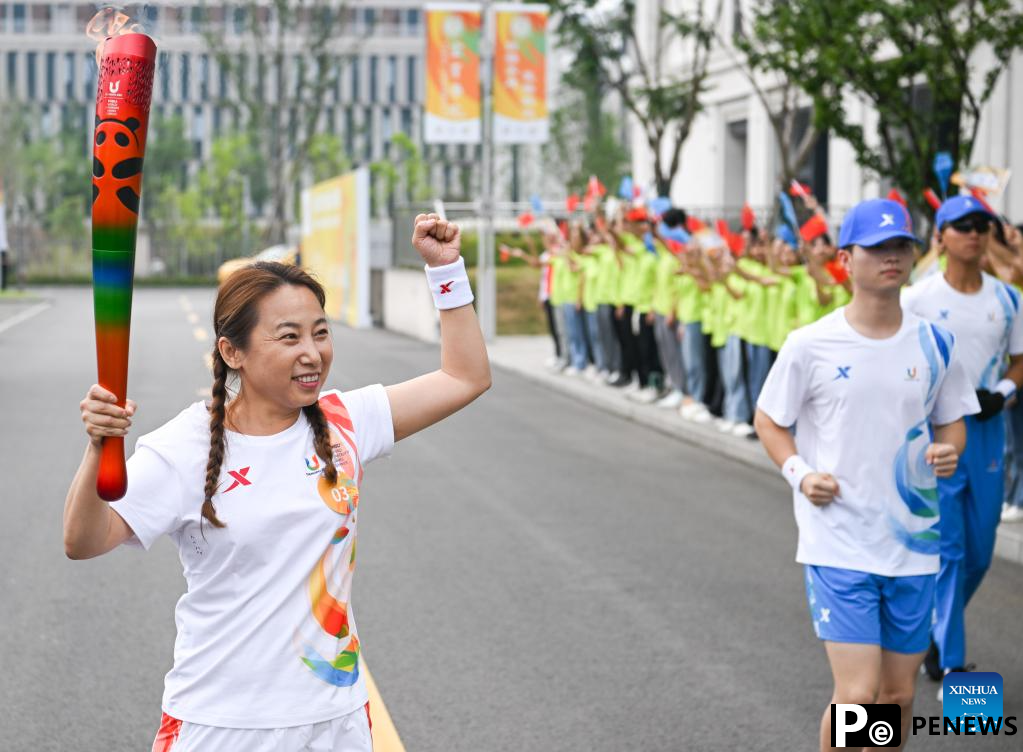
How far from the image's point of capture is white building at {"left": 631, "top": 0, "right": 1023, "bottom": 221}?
88.1 feet

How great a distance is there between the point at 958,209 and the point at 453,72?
19.4m

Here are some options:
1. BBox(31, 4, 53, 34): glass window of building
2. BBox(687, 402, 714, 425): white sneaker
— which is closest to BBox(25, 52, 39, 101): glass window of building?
BBox(31, 4, 53, 34): glass window of building

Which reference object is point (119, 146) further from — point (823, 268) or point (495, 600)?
point (823, 268)

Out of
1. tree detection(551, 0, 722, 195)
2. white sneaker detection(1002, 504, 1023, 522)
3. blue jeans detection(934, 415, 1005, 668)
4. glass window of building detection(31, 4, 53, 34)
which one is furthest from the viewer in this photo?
glass window of building detection(31, 4, 53, 34)

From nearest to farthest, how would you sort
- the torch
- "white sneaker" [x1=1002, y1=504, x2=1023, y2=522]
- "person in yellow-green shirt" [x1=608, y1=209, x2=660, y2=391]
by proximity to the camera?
the torch, "white sneaker" [x1=1002, y1=504, x2=1023, y2=522], "person in yellow-green shirt" [x1=608, y1=209, x2=660, y2=391]

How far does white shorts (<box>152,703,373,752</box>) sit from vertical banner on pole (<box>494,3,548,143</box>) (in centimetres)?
2227

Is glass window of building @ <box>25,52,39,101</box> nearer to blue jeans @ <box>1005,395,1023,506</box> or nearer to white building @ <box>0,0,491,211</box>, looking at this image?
white building @ <box>0,0,491,211</box>

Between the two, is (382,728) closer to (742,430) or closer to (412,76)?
(742,430)

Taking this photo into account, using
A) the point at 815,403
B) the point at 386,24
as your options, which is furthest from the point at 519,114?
the point at 386,24

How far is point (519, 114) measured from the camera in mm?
25125

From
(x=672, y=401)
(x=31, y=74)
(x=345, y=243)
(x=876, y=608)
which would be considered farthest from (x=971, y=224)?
(x=31, y=74)

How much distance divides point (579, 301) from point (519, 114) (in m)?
6.83

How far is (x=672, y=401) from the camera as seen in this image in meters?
16.3

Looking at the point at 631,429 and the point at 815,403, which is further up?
the point at 815,403
